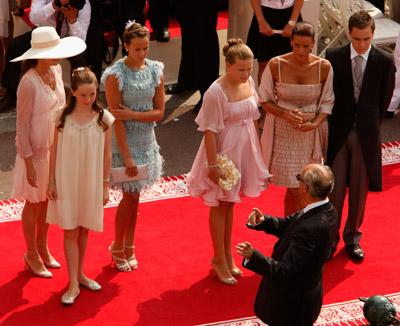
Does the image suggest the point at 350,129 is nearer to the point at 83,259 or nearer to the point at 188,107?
the point at 83,259

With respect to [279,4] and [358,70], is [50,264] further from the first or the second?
[279,4]

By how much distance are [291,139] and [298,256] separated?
5.75ft

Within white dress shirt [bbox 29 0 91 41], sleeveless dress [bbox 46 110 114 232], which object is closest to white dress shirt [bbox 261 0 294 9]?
white dress shirt [bbox 29 0 91 41]

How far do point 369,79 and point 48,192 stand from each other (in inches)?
87.3

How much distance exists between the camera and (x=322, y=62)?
7.08 m

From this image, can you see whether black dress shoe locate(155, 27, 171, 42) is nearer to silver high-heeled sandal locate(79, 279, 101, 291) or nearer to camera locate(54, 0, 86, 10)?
camera locate(54, 0, 86, 10)

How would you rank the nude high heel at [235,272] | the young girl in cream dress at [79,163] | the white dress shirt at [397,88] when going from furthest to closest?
1. the white dress shirt at [397,88]
2. the nude high heel at [235,272]
3. the young girl in cream dress at [79,163]

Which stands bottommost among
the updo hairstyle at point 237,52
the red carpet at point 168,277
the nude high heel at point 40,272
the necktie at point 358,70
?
the red carpet at point 168,277

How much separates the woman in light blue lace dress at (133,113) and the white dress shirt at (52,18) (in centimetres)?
241

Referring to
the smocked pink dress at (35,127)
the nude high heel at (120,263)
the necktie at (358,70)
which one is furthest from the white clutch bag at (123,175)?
the necktie at (358,70)

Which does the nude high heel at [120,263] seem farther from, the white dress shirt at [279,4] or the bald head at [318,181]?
the white dress shirt at [279,4]

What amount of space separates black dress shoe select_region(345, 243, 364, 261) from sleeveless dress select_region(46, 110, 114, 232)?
1839mm

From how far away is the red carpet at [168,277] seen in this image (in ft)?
22.0

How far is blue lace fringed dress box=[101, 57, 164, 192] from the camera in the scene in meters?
6.81
